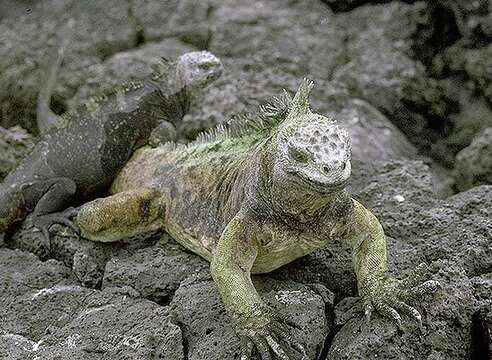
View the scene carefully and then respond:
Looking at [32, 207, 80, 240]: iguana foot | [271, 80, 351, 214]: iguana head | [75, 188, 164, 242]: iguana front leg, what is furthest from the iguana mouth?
[32, 207, 80, 240]: iguana foot

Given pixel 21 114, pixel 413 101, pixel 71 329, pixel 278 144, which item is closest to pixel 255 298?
pixel 278 144

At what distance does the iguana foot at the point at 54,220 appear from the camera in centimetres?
466

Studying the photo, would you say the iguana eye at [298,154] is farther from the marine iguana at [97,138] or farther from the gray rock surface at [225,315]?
the marine iguana at [97,138]

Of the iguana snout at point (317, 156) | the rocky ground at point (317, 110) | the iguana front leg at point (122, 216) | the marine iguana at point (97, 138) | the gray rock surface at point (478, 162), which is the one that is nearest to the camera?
the iguana snout at point (317, 156)

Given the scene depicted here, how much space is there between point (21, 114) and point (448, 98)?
3701 mm

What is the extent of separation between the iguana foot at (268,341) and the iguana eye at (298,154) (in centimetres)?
69

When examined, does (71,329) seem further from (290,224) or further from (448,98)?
(448,98)

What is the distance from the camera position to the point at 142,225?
450cm

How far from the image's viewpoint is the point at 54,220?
473 centimetres

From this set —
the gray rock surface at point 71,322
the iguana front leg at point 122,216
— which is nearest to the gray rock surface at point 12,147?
the iguana front leg at point 122,216

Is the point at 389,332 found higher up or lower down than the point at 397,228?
higher up

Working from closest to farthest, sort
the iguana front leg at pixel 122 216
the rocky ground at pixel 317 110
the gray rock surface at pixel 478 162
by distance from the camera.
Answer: the rocky ground at pixel 317 110, the iguana front leg at pixel 122 216, the gray rock surface at pixel 478 162

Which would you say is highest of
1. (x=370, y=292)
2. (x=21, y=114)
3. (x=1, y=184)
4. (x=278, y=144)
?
(x=278, y=144)

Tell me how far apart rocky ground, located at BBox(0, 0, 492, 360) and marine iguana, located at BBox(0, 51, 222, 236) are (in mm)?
289
